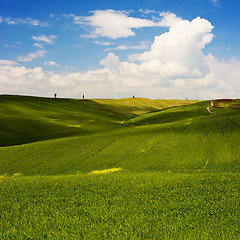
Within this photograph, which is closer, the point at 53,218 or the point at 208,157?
the point at 53,218

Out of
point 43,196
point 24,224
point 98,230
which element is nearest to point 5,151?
point 43,196

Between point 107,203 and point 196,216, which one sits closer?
point 196,216

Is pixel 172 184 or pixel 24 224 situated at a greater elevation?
pixel 172 184

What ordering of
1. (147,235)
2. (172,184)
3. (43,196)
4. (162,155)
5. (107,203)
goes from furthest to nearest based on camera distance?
1. (162,155)
2. (172,184)
3. (43,196)
4. (107,203)
5. (147,235)

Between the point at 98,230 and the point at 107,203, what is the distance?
8.72 feet

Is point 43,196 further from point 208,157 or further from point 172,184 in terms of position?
point 208,157

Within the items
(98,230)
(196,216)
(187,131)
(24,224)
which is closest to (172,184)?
(196,216)

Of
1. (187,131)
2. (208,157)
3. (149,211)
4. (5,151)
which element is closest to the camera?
(149,211)

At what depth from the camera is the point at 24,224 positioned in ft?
39.5

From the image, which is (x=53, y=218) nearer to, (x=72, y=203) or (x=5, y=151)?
(x=72, y=203)

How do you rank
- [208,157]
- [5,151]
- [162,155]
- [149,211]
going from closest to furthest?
[149,211]
[208,157]
[162,155]
[5,151]

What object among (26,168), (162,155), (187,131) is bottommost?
(26,168)

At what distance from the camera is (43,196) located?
15.4 metres

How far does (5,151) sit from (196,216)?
42694 millimetres
